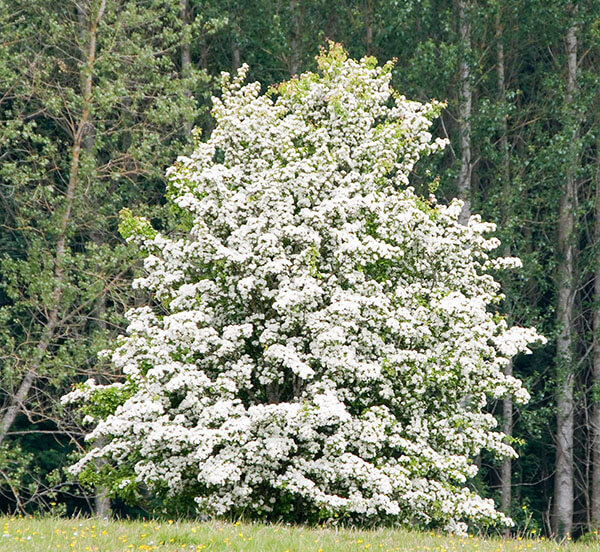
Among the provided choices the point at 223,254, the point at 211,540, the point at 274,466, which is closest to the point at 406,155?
the point at 223,254

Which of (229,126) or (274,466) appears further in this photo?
(229,126)

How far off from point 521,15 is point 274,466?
19867 millimetres

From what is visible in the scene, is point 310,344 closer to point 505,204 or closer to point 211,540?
point 211,540

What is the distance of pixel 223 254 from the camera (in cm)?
1605

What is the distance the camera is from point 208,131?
109ft

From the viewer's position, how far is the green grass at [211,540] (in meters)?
10.1

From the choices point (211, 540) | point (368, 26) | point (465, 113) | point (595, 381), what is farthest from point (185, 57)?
point (211, 540)

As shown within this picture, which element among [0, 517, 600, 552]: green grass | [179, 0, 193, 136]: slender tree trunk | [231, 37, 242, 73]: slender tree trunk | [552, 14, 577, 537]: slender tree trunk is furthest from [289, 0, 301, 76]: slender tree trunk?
[0, 517, 600, 552]: green grass

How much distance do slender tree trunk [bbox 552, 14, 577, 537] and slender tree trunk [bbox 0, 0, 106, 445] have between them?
1427cm

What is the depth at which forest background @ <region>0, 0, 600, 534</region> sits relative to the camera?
26.0 meters

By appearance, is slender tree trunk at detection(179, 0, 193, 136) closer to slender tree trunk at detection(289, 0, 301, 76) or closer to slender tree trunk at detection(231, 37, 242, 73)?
slender tree trunk at detection(231, 37, 242, 73)

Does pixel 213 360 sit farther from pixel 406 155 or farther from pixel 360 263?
pixel 406 155

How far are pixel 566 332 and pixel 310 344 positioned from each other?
603 inches

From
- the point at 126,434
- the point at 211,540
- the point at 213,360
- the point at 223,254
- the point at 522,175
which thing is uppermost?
the point at 522,175
